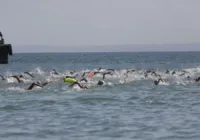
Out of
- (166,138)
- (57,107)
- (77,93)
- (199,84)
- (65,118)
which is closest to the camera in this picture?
(166,138)

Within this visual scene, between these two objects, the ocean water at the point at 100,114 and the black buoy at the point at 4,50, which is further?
the black buoy at the point at 4,50

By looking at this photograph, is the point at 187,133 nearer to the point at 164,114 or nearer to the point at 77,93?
the point at 164,114

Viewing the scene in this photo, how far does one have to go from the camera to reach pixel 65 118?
21.4m

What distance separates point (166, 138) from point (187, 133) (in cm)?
113

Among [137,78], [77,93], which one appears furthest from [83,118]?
[137,78]

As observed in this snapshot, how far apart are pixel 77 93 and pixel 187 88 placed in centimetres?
808

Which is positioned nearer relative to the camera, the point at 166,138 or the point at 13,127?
the point at 166,138

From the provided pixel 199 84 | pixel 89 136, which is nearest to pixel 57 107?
pixel 89 136

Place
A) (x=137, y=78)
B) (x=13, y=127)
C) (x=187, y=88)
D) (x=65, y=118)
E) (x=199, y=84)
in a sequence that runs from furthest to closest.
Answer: (x=137, y=78) → (x=199, y=84) → (x=187, y=88) → (x=65, y=118) → (x=13, y=127)

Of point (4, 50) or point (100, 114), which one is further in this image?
point (4, 50)

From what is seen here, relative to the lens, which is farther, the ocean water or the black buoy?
the black buoy

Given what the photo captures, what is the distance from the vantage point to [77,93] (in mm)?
31875

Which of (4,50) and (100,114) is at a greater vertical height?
(100,114)

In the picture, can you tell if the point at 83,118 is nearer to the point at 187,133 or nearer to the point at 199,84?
the point at 187,133
